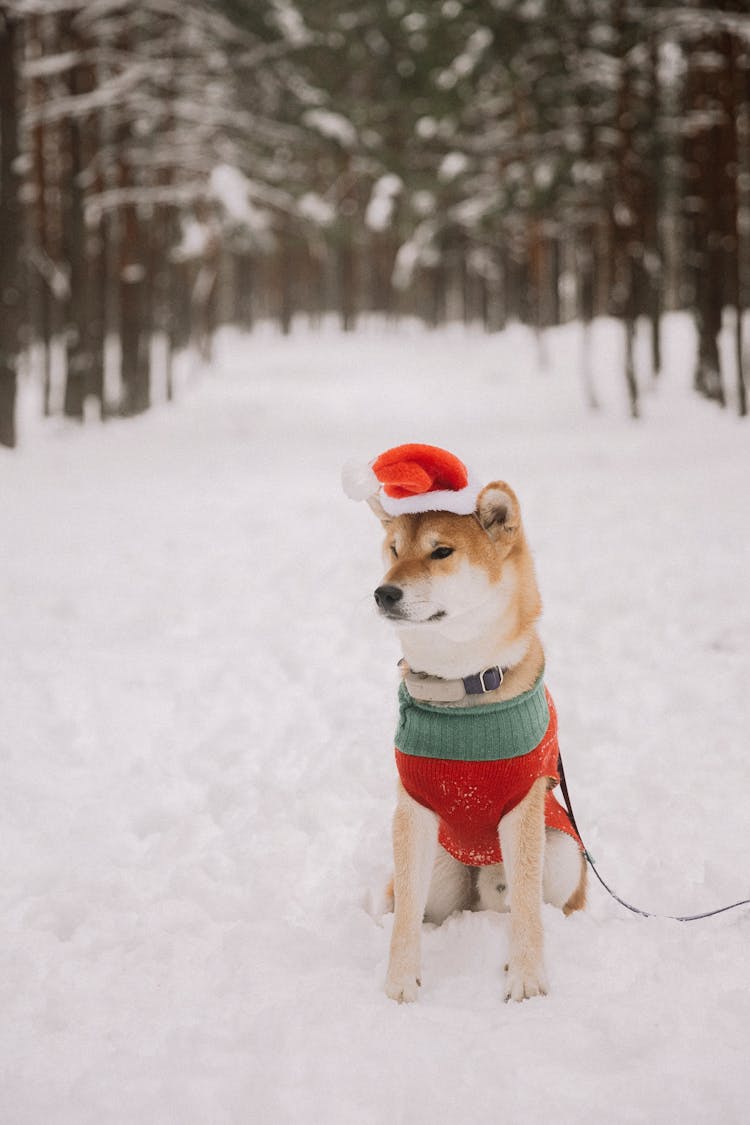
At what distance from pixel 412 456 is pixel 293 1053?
194cm

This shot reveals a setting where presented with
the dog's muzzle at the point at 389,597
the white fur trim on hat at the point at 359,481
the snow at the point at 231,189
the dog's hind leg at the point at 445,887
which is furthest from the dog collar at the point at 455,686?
the snow at the point at 231,189

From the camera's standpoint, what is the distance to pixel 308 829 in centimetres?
404

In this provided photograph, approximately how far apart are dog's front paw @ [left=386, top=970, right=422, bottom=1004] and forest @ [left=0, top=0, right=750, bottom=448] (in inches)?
456

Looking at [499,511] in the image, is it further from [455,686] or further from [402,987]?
[402,987]

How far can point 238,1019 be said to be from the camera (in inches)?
106

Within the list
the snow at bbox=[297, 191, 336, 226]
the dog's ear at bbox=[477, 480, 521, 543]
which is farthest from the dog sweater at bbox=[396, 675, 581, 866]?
the snow at bbox=[297, 191, 336, 226]

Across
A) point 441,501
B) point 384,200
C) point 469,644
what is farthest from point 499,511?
point 384,200

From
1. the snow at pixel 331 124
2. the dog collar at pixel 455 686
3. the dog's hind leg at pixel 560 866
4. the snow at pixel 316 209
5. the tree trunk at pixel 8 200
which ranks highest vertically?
the snow at pixel 331 124

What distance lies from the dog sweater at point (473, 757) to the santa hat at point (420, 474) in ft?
2.32

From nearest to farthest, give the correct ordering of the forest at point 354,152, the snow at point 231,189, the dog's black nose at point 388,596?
the dog's black nose at point 388,596 < the forest at point 354,152 < the snow at point 231,189

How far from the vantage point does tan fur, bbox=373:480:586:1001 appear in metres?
2.83

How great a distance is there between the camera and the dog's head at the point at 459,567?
279 cm

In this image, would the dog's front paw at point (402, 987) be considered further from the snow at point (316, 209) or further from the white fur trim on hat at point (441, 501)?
the snow at point (316, 209)

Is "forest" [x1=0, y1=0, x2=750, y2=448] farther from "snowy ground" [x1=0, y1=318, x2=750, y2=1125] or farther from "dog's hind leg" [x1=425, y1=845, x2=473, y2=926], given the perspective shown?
"dog's hind leg" [x1=425, y1=845, x2=473, y2=926]
